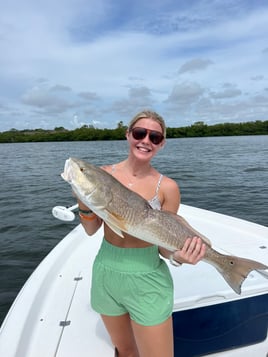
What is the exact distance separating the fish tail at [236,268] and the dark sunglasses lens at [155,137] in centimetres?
87

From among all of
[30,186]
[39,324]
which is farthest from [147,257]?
[30,186]

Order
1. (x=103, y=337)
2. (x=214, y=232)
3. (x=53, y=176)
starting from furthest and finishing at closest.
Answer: (x=53, y=176) < (x=214, y=232) < (x=103, y=337)

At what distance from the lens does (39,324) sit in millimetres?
2850

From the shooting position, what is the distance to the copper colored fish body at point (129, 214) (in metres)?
1.95

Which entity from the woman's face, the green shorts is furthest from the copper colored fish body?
the woman's face

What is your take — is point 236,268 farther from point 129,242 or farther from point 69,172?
point 69,172

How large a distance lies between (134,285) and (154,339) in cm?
33

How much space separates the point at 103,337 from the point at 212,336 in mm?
894

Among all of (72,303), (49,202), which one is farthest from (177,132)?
(72,303)

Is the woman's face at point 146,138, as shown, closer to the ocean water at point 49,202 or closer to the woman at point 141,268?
the woman at point 141,268

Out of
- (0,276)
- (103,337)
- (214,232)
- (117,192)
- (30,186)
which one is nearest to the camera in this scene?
(117,192)

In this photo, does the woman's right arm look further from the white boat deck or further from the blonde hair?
the white boat deck

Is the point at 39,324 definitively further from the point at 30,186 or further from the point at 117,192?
the point at 30,186

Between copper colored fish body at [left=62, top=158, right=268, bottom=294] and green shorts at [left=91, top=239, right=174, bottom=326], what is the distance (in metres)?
0.15
